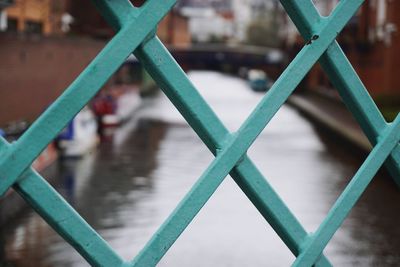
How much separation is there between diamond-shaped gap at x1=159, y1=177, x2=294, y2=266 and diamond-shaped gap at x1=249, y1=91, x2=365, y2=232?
0.85 metres

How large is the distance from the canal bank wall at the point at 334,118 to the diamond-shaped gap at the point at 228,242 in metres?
6.32

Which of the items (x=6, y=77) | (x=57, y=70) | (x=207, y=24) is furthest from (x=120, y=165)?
(x=207, y=24)

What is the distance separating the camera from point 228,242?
9.82m

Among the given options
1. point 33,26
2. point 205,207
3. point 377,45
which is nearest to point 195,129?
point 205,207

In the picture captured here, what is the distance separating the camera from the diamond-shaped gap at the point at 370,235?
29.6ft

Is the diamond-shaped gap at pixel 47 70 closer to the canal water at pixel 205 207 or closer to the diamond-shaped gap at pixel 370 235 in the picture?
the canal water at pixel 205 207

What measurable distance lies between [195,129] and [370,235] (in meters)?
9.01

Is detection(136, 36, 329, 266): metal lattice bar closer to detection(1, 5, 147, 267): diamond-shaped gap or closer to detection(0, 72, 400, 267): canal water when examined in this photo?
detection(0, 72, 400, 267): canal water

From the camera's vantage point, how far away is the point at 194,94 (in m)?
1.75

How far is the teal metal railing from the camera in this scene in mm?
1609

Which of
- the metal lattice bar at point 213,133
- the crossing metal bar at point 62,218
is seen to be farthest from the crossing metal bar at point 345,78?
the crossing metal bar at point 62,218

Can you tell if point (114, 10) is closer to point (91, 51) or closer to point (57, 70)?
point (57, 70)

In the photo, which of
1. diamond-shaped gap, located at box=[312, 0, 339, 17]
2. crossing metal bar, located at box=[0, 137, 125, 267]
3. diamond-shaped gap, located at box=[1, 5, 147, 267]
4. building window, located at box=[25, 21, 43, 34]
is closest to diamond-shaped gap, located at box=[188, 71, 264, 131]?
diamond-shaped gap, located at box=[1, 5, 147, 267]

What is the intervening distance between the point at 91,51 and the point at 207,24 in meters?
123
